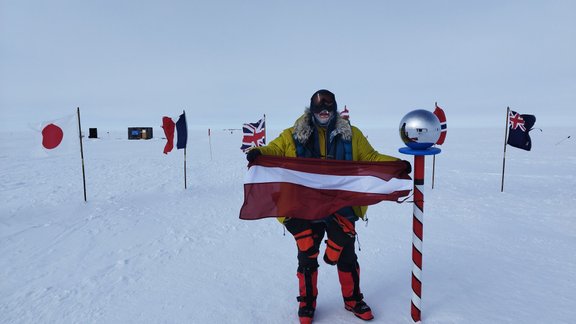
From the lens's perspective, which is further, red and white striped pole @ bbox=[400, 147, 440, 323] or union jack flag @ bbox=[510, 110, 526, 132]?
union jack flag @ bbox=[510, 110, 526, 132]

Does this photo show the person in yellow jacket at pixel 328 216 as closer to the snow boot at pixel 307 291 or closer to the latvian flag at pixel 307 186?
the snow boot at pixel 307 291

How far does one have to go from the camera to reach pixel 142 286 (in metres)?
3.81

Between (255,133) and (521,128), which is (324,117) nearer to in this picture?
(521,128)

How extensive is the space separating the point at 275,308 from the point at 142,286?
178 cm

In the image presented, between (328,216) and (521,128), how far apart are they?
8.89 metres

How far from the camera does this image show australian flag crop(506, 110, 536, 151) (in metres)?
8.84

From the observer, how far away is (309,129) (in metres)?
3.06

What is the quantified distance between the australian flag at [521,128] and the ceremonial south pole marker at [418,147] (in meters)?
8.32

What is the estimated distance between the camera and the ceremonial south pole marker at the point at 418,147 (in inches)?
103

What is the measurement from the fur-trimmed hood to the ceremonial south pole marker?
1.73ft

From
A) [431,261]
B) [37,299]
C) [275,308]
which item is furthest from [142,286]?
A: [431,261]

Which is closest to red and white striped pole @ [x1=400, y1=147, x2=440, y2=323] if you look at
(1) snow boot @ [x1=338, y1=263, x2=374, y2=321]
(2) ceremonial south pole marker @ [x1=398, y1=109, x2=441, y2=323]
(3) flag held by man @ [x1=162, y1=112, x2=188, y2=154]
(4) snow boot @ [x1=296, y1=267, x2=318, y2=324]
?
(2) ceremonial south pole marker @ [x1=398, y1=109, x2=441, y2=323]

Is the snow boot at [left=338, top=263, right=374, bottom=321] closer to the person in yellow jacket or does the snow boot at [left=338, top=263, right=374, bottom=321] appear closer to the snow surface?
the person in yellow jacket

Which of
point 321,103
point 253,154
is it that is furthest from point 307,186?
point 321,103
